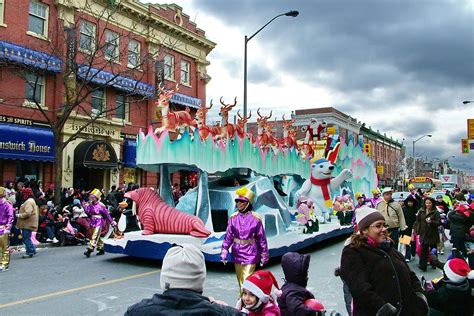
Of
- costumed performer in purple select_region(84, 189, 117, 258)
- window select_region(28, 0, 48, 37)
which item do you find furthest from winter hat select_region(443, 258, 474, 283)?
window select_region(28, 0, 48, 37)

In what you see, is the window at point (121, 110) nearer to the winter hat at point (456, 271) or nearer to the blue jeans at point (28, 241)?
the blue jeans at point (28, 241)

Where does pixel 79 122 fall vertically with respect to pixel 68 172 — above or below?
above

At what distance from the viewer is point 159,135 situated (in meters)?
10.7

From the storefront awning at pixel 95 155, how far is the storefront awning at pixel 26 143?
4.51ft

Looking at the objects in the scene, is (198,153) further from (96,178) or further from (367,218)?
(96,178)

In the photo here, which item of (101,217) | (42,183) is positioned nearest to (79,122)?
(42,183)

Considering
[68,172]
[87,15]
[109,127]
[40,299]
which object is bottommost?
[40,299]

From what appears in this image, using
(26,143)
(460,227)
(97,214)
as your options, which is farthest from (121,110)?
(460,227)

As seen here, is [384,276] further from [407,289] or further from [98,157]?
[98,157]

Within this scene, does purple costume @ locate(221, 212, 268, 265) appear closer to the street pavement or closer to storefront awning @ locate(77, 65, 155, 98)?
the street pavement

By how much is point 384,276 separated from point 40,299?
556 centimetres

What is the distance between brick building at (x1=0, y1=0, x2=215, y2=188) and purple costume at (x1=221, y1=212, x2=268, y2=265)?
11.8 m

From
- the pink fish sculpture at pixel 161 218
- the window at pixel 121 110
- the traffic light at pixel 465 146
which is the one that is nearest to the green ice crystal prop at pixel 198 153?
the pink fish sculpture at pixel 161 218

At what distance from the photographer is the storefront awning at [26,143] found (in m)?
18.5
